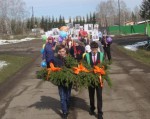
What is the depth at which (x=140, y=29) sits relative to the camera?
90750mm

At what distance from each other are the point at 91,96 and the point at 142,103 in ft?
5.76

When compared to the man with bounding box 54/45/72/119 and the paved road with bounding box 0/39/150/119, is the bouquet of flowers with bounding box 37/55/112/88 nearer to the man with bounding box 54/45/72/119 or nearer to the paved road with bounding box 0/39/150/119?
the man with bounding box 54/45/72/119

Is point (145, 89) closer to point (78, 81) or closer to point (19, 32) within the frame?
point (78, 81)

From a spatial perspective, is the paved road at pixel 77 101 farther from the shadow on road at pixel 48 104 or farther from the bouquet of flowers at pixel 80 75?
the bouquet of flowers at pixel 80 75

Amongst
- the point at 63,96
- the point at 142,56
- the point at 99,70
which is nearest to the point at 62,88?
the point at 63,96

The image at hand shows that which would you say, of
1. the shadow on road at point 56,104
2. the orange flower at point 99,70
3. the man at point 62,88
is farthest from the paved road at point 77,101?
the orange flower at point 99,70

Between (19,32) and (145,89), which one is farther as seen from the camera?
(19,32)

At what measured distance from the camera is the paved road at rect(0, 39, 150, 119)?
9723 mm

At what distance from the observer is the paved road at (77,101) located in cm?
972

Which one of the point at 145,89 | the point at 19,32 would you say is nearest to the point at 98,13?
the point at 19,32

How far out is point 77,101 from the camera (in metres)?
11.4

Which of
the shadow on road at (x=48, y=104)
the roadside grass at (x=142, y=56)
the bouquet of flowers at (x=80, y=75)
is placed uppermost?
the bouquet of flowers at (x=80, y=75)

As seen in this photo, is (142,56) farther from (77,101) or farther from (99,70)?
(99,70)

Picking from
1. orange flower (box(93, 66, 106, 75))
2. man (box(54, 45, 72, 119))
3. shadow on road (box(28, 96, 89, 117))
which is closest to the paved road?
shadow on road (box(28, 96, 89, 117))
